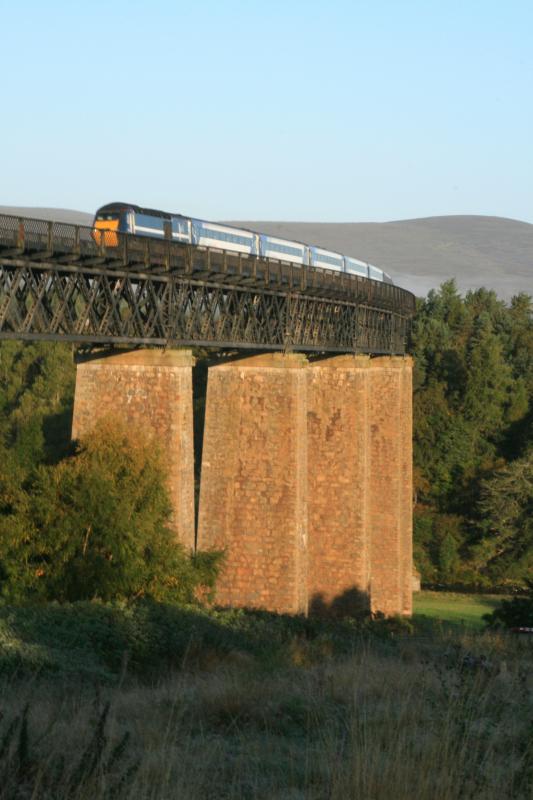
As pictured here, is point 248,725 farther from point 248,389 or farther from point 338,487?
point 338,487

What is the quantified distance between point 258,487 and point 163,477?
17.1 ft

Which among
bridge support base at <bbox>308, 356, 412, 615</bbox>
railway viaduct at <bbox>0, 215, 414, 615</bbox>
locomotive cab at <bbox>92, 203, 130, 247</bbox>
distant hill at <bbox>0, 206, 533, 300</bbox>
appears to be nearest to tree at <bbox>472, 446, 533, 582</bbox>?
railway viaduct at <bbox>0, 215, 414, 615</bbox>

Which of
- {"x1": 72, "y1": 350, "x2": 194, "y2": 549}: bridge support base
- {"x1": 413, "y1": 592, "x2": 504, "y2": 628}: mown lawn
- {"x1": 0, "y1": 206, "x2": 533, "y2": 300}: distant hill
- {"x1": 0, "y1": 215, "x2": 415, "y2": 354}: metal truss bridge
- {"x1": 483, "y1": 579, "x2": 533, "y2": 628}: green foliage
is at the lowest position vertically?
{"x1": 413, "y1": 592, "x2": 504, "y2": 628}: mown lawn

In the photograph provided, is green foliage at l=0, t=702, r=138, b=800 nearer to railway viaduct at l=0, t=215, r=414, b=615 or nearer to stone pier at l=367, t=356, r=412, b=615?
railway viaduct at l=0, t=215, r=414, b=615

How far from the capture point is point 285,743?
297 inches

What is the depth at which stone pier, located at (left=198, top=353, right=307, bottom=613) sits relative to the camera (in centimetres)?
2928

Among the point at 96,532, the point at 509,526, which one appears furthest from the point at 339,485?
the point at 509,526

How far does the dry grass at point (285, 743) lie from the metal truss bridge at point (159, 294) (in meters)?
10.1

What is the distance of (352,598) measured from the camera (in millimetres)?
35844

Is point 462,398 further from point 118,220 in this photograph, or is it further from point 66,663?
point 66,663

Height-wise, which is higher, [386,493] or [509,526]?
[386,493]

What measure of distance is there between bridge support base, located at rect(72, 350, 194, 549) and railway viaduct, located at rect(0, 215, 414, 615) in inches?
1.1

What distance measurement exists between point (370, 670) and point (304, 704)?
218cm

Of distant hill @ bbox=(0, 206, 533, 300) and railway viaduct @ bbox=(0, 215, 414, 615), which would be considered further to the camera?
distant hill @ bbox=(0, 206, 533, 300)
